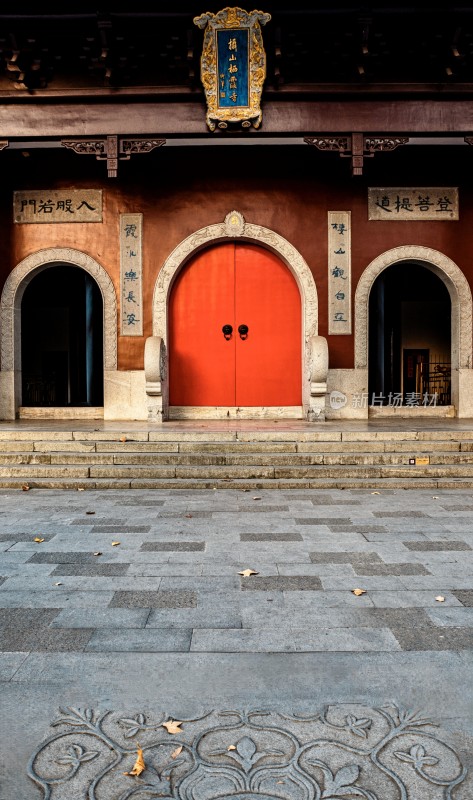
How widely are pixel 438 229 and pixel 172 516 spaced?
7.28m

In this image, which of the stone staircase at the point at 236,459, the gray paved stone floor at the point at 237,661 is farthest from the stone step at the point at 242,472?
the gray paved stone floor at the point at 237,661

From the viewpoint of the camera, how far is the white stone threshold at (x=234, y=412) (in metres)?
9.69

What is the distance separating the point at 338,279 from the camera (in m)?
9.52

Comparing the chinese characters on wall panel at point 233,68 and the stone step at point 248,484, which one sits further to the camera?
the chinese characters on wall panel at point 233,68

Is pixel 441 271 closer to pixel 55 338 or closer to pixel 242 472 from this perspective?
pixel 242 472

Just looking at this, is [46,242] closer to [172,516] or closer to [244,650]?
[172,516]

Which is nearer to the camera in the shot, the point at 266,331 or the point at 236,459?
the point at 236,459

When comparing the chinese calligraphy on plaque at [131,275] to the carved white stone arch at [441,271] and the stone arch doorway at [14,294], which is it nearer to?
the stone arch doorway at [14,294]

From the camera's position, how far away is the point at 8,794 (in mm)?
1590

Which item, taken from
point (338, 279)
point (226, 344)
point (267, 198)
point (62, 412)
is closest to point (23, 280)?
point (62, 412)

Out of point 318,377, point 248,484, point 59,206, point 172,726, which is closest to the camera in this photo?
point 172,726

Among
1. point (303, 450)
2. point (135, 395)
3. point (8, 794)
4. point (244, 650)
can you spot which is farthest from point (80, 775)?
point (135, 395)

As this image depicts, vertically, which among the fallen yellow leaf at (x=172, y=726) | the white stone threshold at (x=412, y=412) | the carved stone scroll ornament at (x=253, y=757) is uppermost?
the white stone threshold at (x=412, y=412)

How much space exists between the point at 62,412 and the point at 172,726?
846 centimetres
